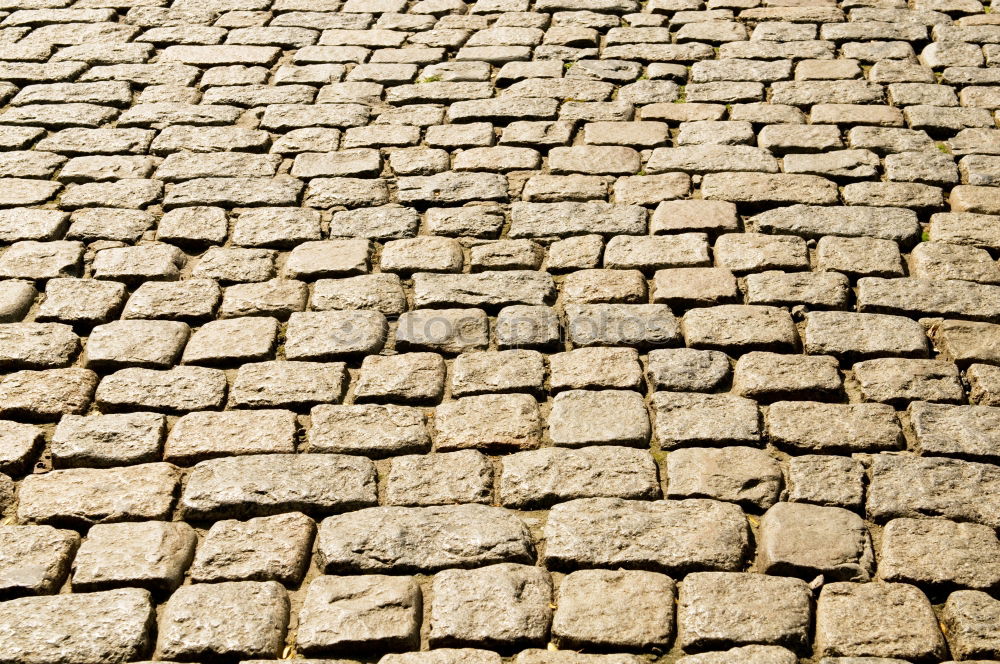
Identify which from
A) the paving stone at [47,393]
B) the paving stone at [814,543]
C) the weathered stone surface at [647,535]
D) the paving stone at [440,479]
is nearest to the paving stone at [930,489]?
the paving stone at [814,543]

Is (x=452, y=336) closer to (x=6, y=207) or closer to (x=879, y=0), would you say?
(x=6, y=207)

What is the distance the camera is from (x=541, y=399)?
3301 millimetres

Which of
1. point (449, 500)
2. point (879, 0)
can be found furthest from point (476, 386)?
point (879, 0)

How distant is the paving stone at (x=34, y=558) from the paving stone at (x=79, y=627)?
0.04m

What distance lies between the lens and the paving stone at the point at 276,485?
2.92 m

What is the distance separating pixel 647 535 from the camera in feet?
9.18

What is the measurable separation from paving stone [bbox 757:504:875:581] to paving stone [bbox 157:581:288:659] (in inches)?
46.9

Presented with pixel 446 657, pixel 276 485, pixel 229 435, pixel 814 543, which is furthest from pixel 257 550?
pixel 814 543

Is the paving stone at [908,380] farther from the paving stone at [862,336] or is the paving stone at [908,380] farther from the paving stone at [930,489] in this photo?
the paving stone at [930,489]

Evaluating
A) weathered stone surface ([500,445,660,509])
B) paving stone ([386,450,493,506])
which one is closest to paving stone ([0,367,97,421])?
paving stone ([386,450,493,506])

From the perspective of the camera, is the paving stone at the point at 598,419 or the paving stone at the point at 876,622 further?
the paving stone at the point at 598,419

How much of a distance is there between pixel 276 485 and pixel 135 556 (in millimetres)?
402

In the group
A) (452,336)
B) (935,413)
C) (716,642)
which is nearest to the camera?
(716,642)

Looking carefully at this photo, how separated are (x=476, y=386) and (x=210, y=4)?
378cm
